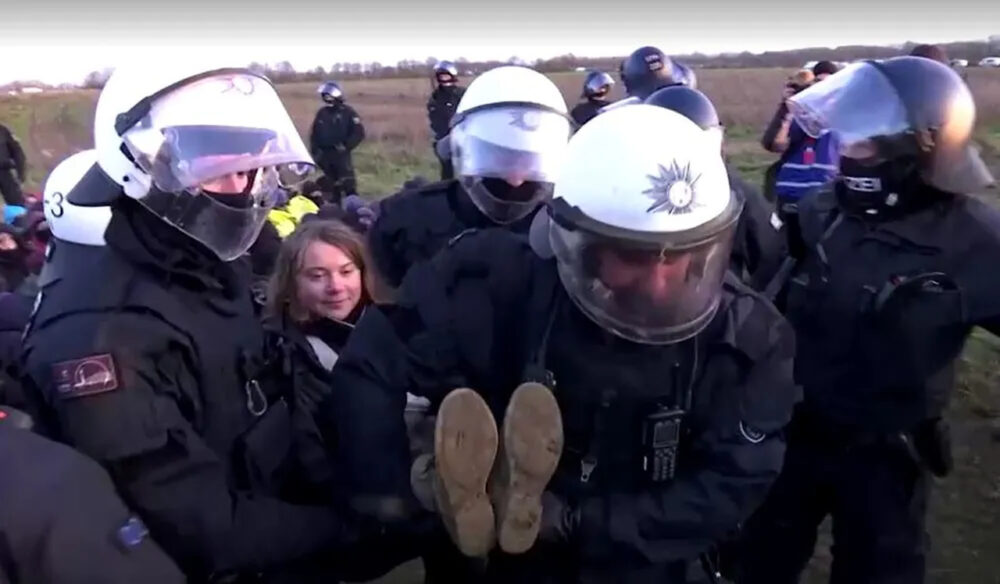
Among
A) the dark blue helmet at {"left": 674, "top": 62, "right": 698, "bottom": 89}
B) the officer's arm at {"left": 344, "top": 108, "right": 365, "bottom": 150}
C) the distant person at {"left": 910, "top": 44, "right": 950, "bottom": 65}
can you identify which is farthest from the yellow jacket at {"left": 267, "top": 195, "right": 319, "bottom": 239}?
the officer's arm at {"left": 344, "top": 108, "right": 365, "bottom": 150}

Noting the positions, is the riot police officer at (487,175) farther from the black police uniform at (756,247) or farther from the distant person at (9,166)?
the distant person at (9,166)

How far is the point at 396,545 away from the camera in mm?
2633

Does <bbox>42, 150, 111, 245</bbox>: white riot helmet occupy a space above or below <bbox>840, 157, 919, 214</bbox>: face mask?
above

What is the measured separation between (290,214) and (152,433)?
384 cm

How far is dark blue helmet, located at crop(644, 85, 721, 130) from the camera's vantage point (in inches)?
163

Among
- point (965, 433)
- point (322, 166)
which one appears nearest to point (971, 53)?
point (322, 166)

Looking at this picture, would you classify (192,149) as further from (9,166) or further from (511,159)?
(9,166)

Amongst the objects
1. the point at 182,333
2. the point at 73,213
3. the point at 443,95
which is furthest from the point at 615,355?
the point at 443,95

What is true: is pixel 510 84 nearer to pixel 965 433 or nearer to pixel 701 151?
pixel 701 151

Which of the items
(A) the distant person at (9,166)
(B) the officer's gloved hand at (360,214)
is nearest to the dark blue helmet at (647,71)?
(B) the officer's gloved hand at (360,214)

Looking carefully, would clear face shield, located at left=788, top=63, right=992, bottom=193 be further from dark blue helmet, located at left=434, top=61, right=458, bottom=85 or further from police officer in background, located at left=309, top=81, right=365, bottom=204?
police officer in background, located at left=309, top=81, right=365, bottom=204

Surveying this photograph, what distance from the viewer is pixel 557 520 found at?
2074 millimetres

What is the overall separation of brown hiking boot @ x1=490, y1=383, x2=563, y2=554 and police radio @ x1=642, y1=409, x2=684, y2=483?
27 centimetres

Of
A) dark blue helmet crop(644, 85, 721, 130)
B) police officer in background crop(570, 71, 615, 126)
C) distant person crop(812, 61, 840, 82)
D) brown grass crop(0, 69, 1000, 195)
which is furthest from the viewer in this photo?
brown grass crop(0, 69, 1000, 195)
